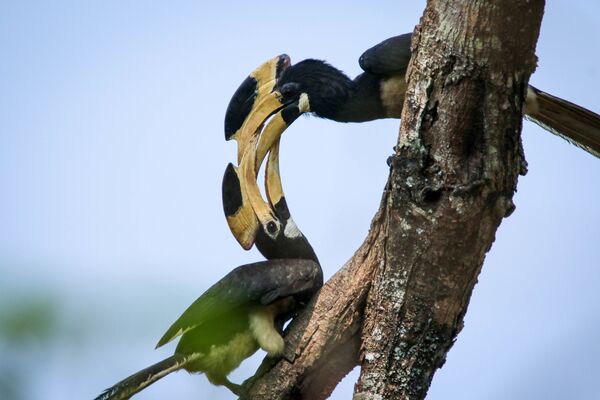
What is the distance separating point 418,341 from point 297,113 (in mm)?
1697

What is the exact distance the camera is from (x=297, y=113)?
4465mm

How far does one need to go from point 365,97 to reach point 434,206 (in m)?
1.90

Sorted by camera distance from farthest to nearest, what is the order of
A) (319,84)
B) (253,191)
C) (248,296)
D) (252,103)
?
(319,84) < (252,103) < (253,191) < (248,296)

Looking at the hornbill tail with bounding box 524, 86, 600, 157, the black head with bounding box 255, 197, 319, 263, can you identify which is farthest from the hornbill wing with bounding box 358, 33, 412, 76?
the black head with bounding box 255, 197, 319, 263

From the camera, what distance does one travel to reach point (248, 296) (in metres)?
3.68

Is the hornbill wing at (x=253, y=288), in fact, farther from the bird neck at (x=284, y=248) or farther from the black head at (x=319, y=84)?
the black head at (x=319, y=84)

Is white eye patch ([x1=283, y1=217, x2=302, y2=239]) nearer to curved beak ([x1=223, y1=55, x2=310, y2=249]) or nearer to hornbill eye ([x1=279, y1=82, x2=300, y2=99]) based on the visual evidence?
curved beak ([x1=223, y1=55, x2=310, y2=249])

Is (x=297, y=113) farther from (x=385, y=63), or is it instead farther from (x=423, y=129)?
(x=423, y=129)

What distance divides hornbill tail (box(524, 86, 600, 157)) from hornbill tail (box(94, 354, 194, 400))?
202cm

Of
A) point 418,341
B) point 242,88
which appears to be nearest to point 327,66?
point 242,88

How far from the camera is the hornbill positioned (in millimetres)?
3582

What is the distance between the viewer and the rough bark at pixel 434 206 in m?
2.82

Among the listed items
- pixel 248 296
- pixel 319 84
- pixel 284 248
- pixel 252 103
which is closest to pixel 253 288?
pixel 248 296

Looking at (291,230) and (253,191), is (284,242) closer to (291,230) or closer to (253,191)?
(291,230)
